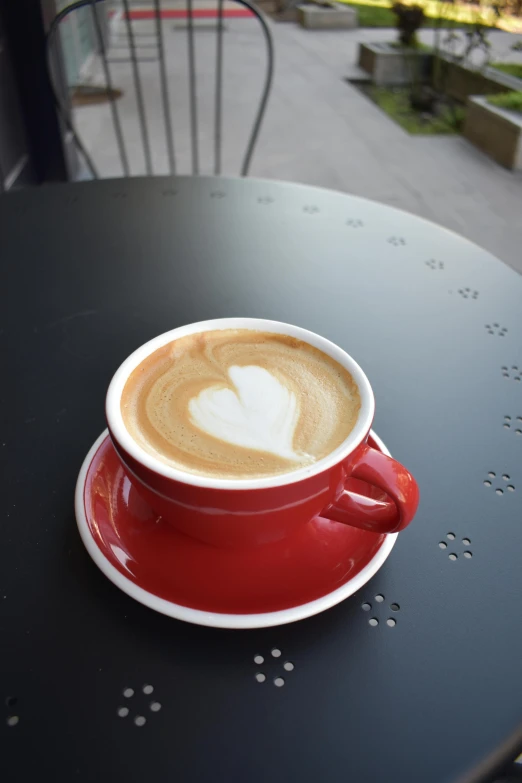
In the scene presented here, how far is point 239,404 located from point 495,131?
3207mm

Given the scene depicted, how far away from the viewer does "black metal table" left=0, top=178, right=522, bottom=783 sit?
0.31 m

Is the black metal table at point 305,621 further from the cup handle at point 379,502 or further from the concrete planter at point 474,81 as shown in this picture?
the concrete planter at point 474,81

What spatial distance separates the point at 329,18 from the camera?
6.09 meters

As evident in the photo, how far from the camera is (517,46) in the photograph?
12.8 feet

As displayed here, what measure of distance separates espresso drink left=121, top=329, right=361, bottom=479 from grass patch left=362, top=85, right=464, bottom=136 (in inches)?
135

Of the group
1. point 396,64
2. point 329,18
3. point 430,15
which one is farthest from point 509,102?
point 329,18

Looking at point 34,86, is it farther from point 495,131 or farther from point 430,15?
point 430,15

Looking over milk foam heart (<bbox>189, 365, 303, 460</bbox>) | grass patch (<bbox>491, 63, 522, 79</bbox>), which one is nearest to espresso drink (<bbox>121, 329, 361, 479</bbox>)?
milk foam heart (<bbox>189, 365, 303, 460</bbox>)

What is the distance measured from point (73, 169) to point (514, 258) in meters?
1.66

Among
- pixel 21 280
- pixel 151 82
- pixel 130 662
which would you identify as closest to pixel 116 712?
pixel 130 662

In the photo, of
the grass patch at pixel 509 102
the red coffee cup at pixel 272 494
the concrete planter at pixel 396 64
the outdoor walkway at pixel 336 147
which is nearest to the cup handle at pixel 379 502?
the red coffee cup at pixel 272 494

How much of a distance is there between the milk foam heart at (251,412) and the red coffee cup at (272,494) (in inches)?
1.2

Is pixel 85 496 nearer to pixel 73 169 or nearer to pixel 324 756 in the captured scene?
pixel 324 756

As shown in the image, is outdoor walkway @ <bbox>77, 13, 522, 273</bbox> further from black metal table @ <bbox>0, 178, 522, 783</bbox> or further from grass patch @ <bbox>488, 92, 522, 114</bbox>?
black metal table @ <bbox>0, 178, 522, 783</bbox>
